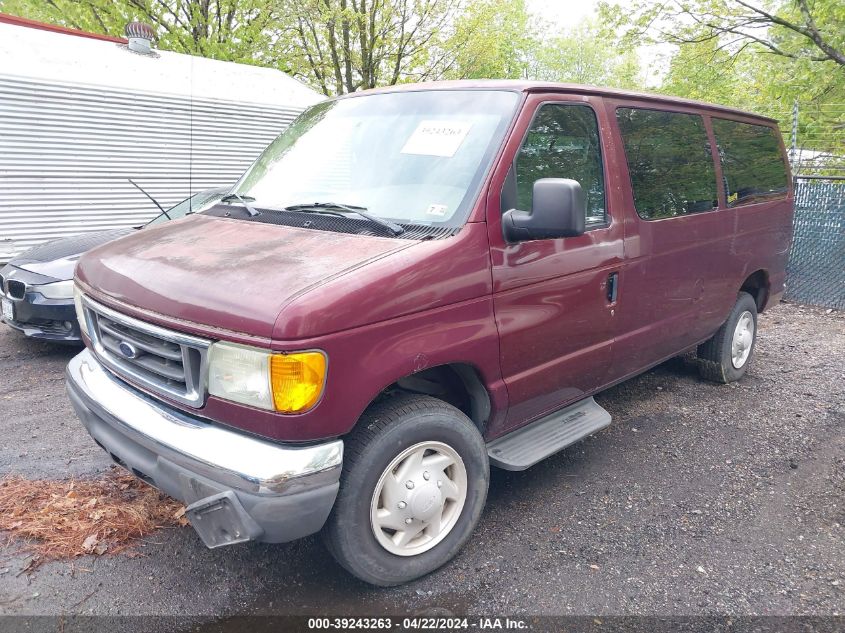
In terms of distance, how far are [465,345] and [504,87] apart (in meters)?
1.37

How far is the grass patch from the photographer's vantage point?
3.02 meters

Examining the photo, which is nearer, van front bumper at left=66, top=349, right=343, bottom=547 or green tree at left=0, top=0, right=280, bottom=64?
van front bumper at left=66, top=349, right=343, bottom=547

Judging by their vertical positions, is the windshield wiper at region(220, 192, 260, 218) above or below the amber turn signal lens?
above

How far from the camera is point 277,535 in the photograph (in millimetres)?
2301

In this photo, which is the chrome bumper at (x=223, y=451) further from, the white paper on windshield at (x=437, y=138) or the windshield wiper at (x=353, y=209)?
the white paper on windshield at (x=437, y=138)

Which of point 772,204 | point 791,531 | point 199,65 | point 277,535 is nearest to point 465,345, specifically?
point 277,535

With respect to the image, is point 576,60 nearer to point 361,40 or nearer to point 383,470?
point 361,40

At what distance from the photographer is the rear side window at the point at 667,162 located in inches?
146

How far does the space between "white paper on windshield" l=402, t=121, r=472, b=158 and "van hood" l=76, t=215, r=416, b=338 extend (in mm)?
642

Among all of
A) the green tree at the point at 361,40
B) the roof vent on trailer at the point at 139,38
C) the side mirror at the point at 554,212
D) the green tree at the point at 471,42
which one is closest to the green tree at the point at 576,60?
the green tree at the point at 471,42

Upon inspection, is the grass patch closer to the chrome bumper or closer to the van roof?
the chrome bumper

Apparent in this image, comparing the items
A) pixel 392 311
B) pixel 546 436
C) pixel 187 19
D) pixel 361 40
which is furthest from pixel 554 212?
pixel 187 19

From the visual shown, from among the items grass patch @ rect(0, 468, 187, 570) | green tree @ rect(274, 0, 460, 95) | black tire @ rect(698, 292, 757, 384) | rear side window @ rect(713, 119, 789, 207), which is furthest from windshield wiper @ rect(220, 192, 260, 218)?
green tree @ rect(274, 0, 460, 95)

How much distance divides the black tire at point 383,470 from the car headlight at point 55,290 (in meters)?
4.18
